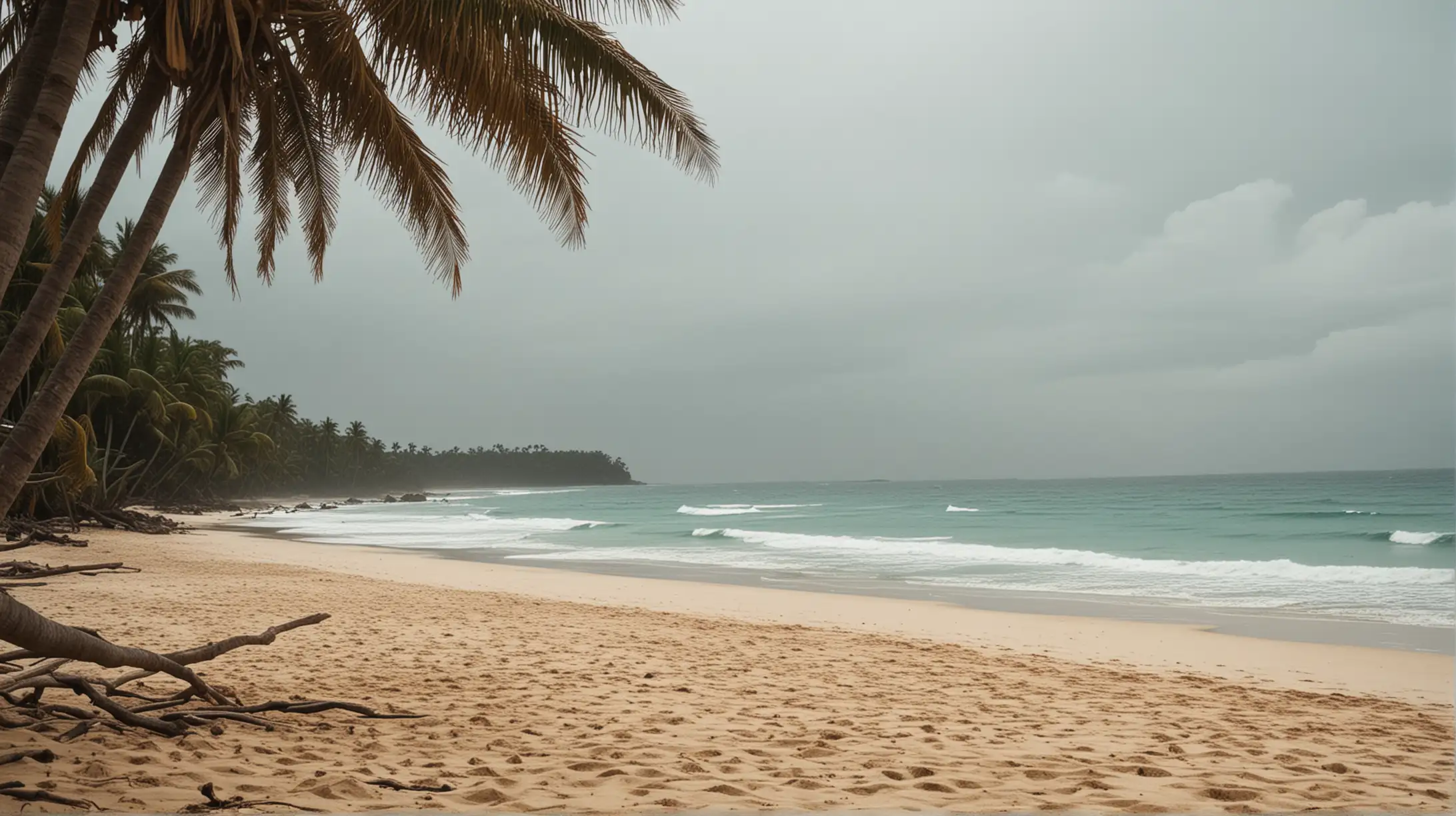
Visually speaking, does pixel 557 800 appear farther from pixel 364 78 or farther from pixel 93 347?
pixel 364 78

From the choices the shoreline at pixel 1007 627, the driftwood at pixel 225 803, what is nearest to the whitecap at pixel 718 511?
the shoreline at pixel 1007 627

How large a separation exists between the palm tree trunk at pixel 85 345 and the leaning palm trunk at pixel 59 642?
0.54 m

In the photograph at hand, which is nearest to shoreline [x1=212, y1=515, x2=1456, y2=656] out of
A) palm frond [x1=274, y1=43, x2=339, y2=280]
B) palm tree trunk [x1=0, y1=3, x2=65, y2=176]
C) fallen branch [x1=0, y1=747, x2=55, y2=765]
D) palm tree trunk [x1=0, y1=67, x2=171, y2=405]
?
palm frond [x1=274, y1=43, x2=339, y2=280]

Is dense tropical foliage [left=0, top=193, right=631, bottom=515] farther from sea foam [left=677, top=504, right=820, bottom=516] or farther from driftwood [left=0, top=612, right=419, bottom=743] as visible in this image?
sea foam [left=677, top=504, right=820, bottom=516]

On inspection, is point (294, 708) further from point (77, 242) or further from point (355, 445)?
point (355, 445)

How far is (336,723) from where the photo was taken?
16.3 feet

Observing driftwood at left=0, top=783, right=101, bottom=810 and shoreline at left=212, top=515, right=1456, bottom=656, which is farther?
shoreline at left=212, top=515, right=1456, bottom=656

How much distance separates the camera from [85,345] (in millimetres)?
4281

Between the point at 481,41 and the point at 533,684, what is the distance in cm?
439

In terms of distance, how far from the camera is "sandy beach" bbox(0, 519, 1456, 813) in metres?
3.89

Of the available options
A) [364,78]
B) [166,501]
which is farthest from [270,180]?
[166,501]

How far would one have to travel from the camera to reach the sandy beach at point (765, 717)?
12.8 ft

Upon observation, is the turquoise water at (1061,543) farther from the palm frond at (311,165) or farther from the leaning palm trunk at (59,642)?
the leaning palm trunk at (59,642)

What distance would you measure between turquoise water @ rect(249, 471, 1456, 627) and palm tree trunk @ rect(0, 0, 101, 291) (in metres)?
14.5
